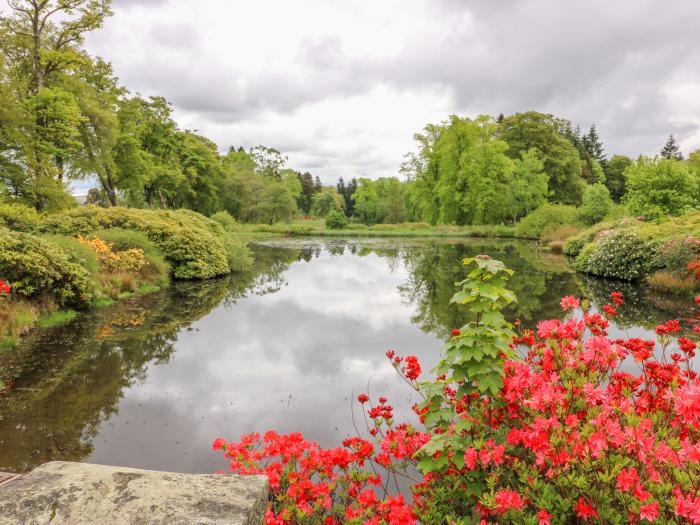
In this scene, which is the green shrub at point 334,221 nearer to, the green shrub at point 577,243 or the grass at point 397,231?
the grass at point 397,231

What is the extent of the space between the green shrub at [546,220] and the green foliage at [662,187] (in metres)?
12.2

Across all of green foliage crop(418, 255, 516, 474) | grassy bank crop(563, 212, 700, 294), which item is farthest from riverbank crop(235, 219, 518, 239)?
green foliage crop(418, 255, 516, 474)

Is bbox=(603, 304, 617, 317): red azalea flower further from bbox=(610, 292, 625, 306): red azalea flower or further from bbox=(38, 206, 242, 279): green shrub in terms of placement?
bbox=(38, 206, 242, 279): green shrub

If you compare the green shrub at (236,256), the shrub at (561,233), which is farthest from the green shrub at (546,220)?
the green shrub at (236,256)

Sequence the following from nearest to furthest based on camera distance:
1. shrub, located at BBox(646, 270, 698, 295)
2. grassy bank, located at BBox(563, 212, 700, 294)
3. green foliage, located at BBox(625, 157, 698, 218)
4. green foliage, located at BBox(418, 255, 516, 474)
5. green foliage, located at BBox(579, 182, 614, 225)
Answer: green foliage, located at BBox(418, 255, 516, 474), shrub, located at BBox(646, 270, 698, 295), grassy bank, located at BBox(563, 212, 700, 294), green foliage, located at BBox(625, 157, 698, 218), green foliage, located at BBox(579, 182, 614, 225)

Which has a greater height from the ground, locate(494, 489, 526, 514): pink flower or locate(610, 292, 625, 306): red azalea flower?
locate(610, 292, 625, 306): red azalea flower

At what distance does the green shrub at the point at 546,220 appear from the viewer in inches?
1394

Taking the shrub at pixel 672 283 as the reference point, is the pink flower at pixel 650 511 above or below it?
above

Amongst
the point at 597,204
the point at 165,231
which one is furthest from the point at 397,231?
the point at 165,231

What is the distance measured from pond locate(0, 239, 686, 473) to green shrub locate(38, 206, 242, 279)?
8.41 ft

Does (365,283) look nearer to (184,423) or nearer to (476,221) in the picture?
(184,423)

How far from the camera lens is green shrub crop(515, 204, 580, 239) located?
116ft

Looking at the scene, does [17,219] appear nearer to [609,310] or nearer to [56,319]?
[56,319]

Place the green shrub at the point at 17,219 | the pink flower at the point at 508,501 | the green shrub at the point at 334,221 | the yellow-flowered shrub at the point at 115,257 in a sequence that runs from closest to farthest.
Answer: the pink flower at the point at 508,501
the yellow-flowered shrub at the point at 115,257
the green shrub at the point at 17,219
the green shrub at the point at 334,221
